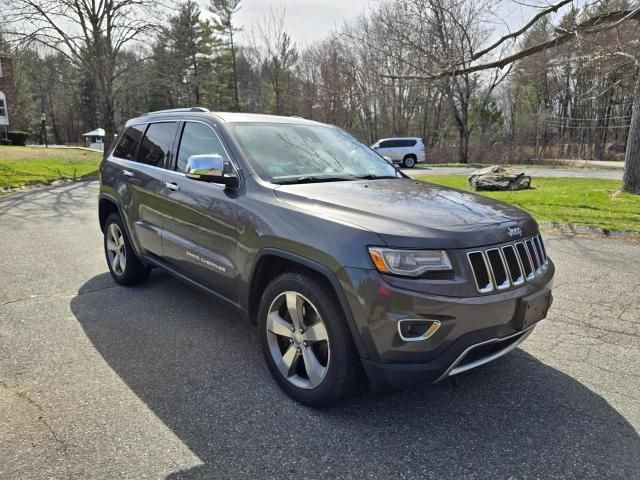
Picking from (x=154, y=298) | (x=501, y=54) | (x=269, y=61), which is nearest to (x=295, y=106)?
(x=269, y=61)

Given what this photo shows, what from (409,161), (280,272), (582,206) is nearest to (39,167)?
(280,272)

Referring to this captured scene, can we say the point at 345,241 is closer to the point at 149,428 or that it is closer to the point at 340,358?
the point at 340,358

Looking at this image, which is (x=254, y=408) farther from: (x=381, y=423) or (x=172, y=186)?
(x=172, y=186)

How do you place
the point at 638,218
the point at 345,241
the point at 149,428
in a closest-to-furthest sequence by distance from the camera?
the point at 345,241 → the point at 149,428 → the point at 638,218

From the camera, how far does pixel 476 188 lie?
13125mm

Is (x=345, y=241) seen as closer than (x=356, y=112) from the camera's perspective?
Yes

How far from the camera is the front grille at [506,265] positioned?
93.8 inches

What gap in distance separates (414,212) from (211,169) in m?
1.40

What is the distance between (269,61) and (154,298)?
36.0 meters

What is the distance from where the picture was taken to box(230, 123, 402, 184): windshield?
131 inches

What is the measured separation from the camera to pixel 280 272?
3029mm

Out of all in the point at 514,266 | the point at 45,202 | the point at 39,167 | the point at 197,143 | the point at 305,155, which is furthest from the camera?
the point at 39,167

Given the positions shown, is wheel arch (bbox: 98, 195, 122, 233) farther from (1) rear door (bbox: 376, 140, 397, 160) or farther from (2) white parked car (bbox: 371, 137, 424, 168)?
(1) rear door (bbox: 376, 140, 397, 160)

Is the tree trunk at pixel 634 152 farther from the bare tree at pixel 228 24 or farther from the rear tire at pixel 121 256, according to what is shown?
the bare tree at pixel 228 24
